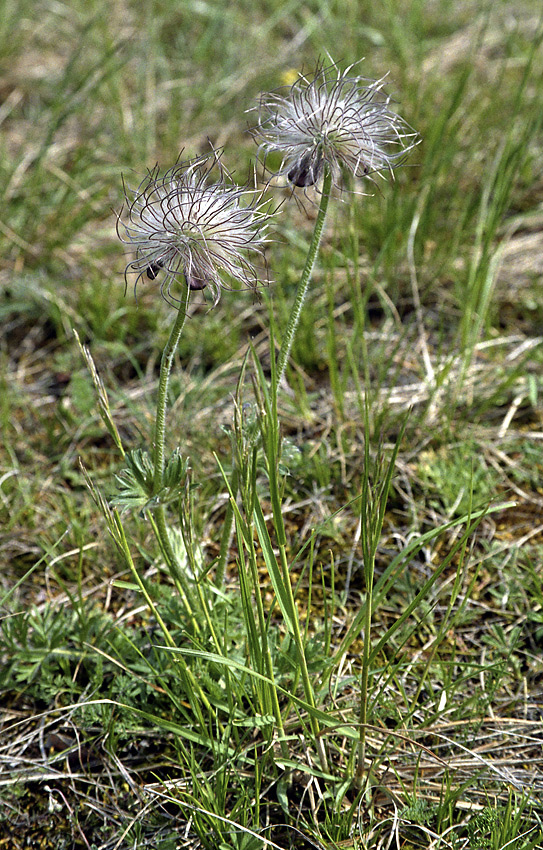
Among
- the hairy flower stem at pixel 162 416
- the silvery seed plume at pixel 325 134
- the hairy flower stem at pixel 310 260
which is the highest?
the silvery seed plume at pixel 325 134

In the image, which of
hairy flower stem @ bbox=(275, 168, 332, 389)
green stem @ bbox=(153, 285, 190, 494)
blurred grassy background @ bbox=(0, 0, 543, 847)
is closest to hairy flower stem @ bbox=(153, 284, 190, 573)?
green stem @ bbox=(153, 285, 190, 494)

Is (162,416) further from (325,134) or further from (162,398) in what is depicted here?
(325,134)

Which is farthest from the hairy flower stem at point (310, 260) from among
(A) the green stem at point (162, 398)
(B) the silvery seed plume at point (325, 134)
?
(A) the green stem at point (162, 398)

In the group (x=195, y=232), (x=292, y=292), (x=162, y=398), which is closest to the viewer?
(x=195, y=232)

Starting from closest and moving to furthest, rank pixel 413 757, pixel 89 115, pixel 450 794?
pixel 450 794 → pixel 413 757 → pixel 89 115

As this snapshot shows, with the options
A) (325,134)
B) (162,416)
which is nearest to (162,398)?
(162,416)

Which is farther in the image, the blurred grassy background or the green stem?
the blurred grassy background

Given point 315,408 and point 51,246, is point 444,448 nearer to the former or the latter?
point 315,408

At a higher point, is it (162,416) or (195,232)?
(195,232)

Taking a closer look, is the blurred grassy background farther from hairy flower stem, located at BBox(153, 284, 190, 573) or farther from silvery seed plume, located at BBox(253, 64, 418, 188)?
hairy flower stem, located at BBox(153, 284, 190, 573)

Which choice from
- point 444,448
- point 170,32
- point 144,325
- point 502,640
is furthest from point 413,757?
point 170,32

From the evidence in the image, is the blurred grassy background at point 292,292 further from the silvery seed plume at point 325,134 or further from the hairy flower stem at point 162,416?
the hairy flower stem at point 162,416
